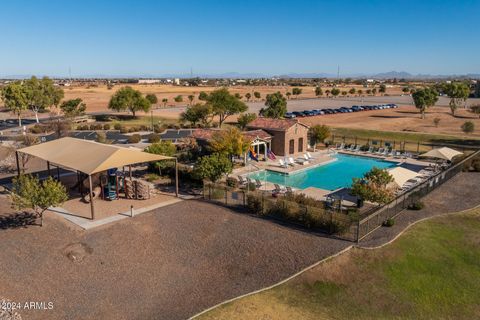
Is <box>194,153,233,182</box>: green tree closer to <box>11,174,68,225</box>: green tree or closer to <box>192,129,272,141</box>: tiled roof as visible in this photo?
<box>11,174,68,225</box>: green tree

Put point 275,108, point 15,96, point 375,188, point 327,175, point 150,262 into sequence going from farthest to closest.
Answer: point 275,108
point 15,96
point 327,175
point 375,188
point 150,262

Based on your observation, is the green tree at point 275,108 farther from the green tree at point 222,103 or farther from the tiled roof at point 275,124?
the tiled roof at point 275,124

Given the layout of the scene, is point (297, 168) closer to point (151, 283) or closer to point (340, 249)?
point (340, 249)

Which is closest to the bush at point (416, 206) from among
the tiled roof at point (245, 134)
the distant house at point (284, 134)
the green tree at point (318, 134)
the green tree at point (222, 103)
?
the tiled roof at point (245, 134)

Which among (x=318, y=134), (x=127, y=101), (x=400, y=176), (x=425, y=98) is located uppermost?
(x=425, y=98)

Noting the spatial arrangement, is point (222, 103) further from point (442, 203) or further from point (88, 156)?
point (442, 203)

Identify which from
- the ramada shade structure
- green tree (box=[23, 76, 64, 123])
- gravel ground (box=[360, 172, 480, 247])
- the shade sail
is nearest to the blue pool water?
gravel ground (box=[360, 172, 480, 247])

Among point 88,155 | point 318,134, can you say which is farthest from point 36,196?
point 318,134
